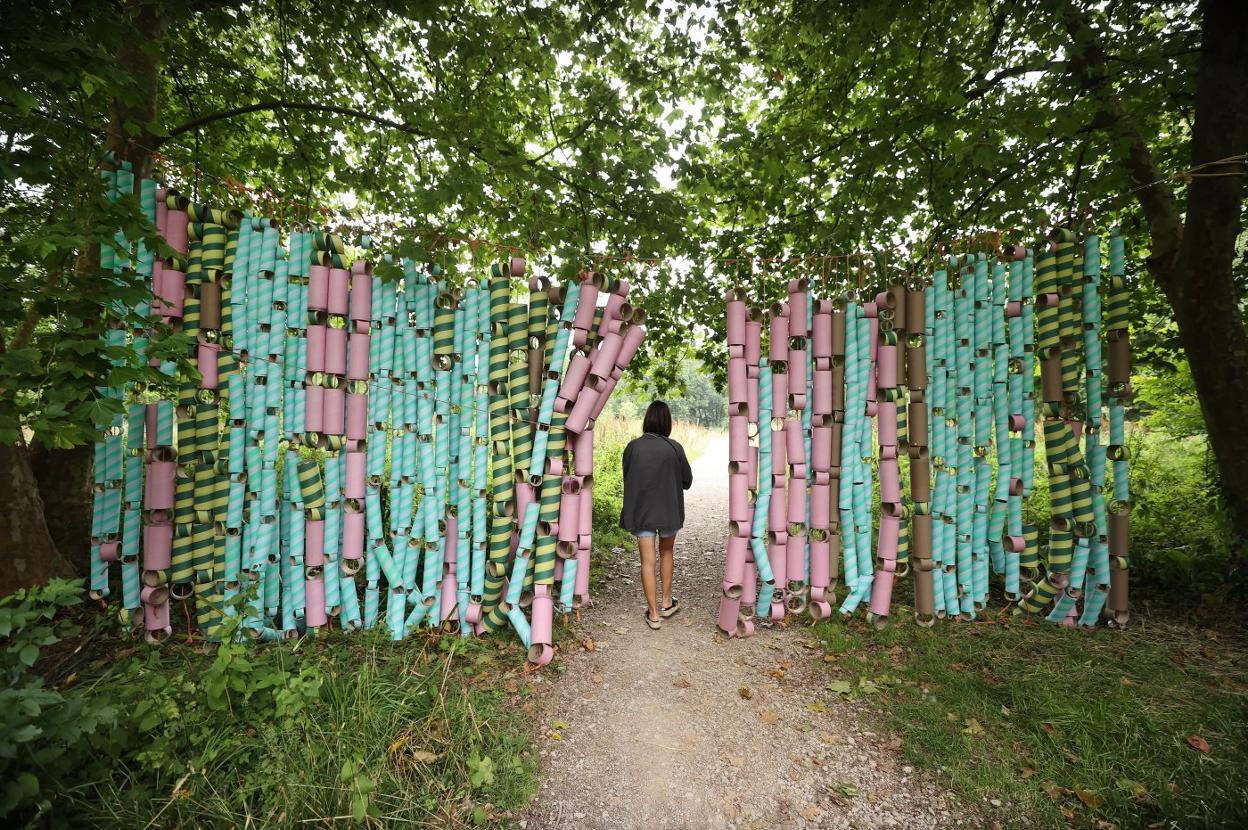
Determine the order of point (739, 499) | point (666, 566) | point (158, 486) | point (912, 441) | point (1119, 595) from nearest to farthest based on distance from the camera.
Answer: point (158, 486), point (1119, 595), point (739, 499), point (912, 441), point (666, 566)

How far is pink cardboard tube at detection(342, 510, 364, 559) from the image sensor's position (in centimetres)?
366

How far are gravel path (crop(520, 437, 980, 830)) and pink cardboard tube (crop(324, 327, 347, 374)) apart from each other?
99.9 inches

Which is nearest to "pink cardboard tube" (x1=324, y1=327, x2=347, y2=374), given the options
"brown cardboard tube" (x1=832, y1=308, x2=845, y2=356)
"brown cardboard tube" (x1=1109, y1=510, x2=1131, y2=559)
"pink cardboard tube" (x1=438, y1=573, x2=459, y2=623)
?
"pink cardboard tube" (x1=438, y1=573, x2=459, y2=623)

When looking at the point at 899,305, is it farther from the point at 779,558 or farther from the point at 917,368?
the point at 779,558

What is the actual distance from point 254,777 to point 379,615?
169cm

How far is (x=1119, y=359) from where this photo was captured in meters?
3.92

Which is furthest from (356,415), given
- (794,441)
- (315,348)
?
(794,441)

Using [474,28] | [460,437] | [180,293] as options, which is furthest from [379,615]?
[474,28]

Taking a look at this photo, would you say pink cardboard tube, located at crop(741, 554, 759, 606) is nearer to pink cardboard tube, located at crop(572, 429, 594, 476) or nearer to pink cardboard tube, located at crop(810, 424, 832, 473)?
pink cardboard tube, located at crop(810, 424, 832, 473)

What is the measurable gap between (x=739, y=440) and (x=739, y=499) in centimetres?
47

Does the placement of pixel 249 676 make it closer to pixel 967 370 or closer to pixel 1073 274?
pixel 967 370

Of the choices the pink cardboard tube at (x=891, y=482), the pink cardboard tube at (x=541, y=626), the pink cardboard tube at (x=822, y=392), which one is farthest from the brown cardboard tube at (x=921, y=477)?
the pink cardboard tube at (x=541, y=626)

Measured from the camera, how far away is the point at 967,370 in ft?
13.7

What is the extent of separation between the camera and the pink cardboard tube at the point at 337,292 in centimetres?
362
